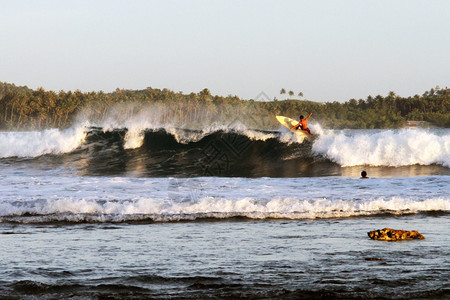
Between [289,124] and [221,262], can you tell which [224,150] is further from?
[221,262]

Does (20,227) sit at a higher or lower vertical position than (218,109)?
lower

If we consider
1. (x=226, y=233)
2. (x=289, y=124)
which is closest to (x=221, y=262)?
(x=226, y=233)

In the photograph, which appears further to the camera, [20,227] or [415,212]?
[415,212]

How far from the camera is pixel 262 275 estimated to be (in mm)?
7398

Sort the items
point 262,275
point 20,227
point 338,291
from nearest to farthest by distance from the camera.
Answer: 1. point 338,291
2. point 262,275
3. point 20,227

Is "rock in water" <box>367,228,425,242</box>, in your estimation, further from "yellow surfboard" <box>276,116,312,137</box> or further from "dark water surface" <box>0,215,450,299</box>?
"yellow surfboard" <box>276,116,312,137</box>

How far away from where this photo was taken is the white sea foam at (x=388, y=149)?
28.7m

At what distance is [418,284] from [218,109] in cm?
17582

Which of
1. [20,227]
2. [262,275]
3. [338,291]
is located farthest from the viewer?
[20,227]

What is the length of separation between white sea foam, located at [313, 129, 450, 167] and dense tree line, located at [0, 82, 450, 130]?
398 ft

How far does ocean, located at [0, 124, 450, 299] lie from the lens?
273 inches

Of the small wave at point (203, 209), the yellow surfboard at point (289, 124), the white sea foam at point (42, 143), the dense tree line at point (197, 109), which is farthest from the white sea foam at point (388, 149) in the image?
the dense tree line at point (197, 109)

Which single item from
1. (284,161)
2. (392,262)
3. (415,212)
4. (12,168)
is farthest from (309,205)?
(12,168)

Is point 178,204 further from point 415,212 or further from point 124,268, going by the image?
point 124,268
